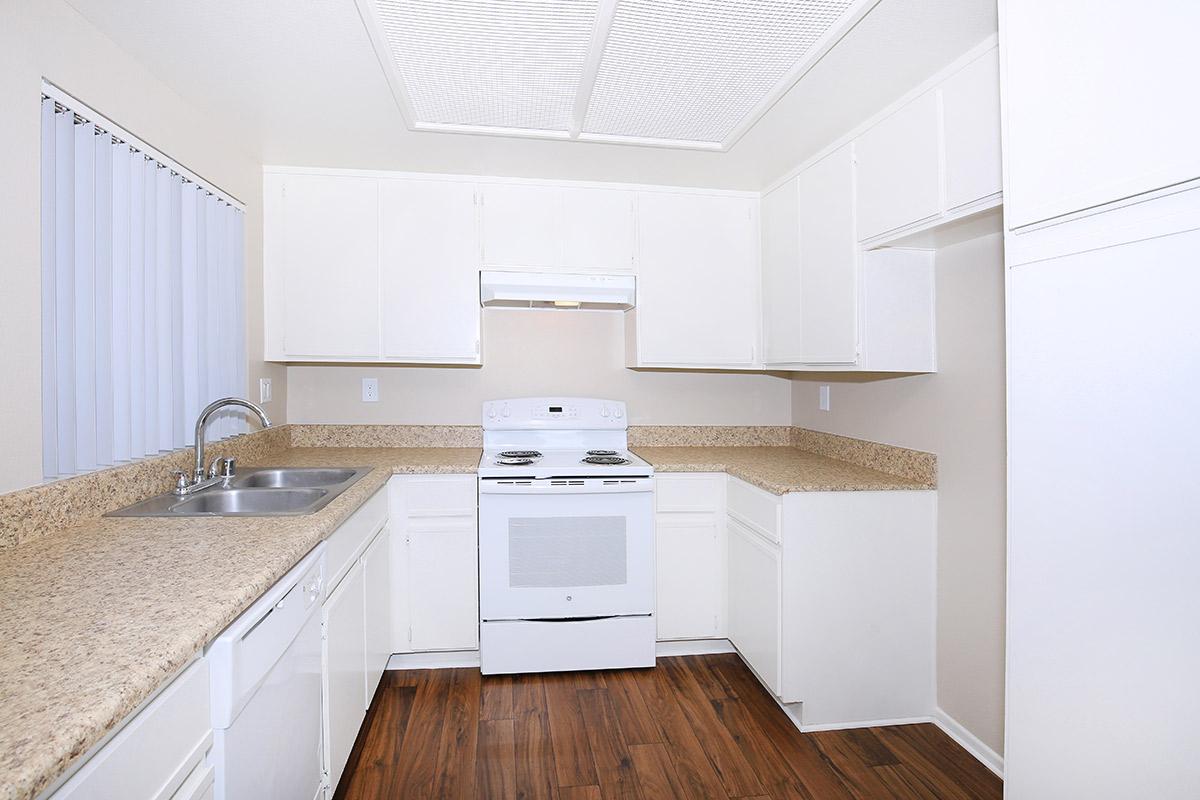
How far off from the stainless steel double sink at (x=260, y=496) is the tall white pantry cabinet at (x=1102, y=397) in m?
1.79

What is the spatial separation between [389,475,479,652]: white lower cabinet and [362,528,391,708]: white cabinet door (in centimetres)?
7

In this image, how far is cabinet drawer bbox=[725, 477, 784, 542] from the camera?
7.59 ft

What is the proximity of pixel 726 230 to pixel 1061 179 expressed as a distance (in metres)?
2.05

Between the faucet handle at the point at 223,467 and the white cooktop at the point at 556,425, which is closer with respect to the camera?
the faucet handle at the point at 223,467

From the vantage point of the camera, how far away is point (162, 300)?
197 cm

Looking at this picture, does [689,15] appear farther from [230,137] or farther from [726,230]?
[230,137]

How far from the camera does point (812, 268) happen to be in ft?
8.50

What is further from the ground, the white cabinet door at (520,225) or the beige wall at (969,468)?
the white cabinet door at (520,225)

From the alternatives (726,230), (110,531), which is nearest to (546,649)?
(110,531)

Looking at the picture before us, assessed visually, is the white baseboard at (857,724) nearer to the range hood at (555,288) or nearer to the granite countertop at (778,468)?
the granite countertop at (778,468)

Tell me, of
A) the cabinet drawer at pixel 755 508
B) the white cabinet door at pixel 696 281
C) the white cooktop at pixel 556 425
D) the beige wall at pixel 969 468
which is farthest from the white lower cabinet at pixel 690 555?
the beige wall at pixel 969 468

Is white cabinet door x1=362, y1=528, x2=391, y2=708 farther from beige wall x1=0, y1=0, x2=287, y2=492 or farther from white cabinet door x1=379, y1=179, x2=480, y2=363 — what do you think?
beige wall x1=0, y1=0, x2=287, y2=492

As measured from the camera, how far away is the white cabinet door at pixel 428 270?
285 centimetres

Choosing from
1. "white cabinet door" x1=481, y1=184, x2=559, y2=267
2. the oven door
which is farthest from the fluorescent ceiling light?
the oven door
